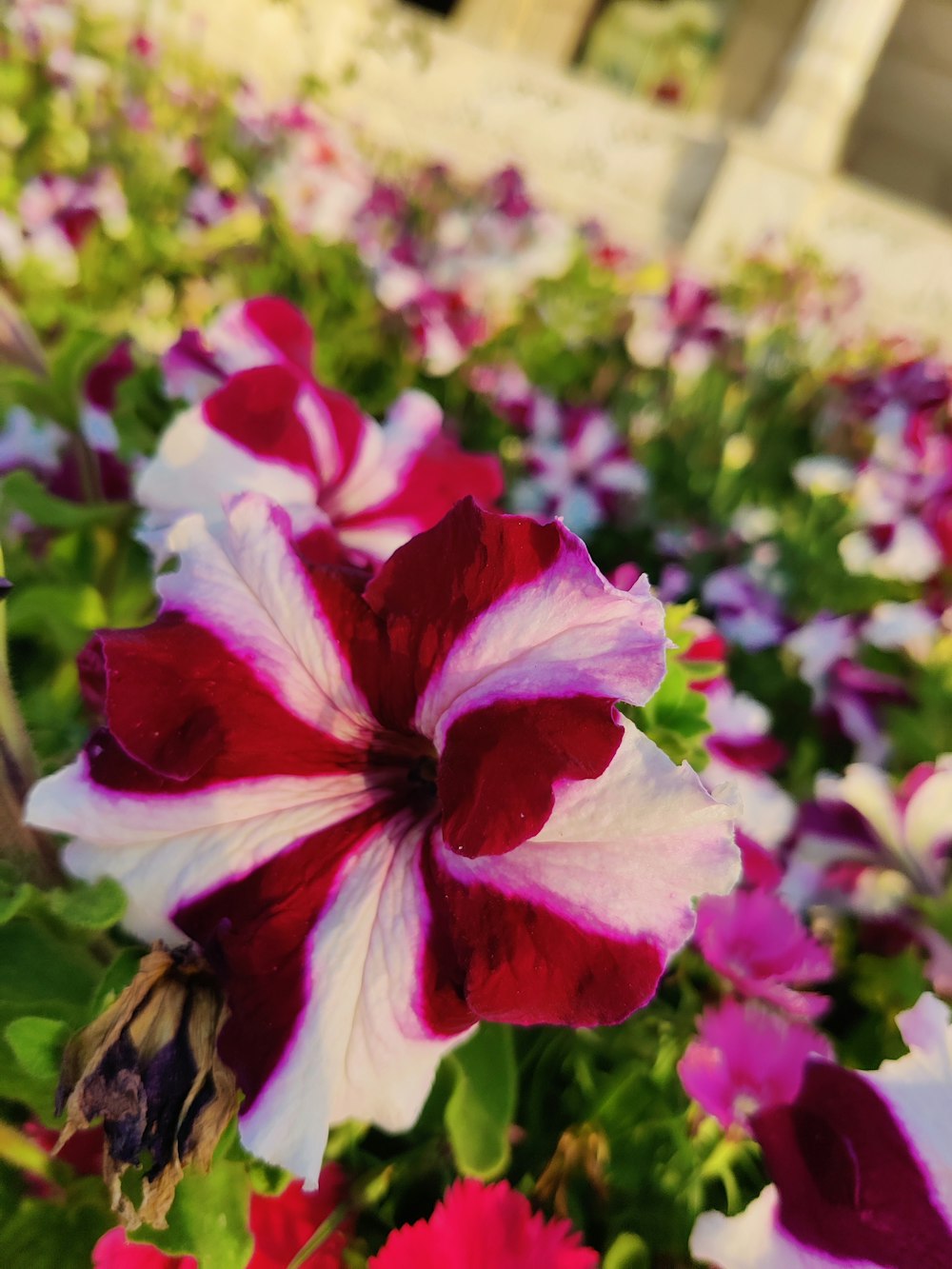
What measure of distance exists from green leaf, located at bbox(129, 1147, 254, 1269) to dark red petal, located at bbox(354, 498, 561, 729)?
18 centimetres

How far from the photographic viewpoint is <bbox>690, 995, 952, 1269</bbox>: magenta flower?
31 cm

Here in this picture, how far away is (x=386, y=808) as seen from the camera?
335 millimetres

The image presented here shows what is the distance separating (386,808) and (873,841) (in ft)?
1.49

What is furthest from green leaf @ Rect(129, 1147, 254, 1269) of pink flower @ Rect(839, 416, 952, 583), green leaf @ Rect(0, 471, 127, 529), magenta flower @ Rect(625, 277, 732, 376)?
magenta flower @ Rect(625, 277, 732, 376)

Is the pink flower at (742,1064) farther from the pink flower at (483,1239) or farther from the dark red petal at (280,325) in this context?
the dark red petal at (280,325)

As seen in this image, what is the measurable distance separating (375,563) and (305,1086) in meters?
0.22

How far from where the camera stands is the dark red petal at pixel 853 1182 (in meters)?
0.32

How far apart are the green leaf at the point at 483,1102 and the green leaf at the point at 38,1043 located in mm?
147

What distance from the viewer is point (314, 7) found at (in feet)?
18.1

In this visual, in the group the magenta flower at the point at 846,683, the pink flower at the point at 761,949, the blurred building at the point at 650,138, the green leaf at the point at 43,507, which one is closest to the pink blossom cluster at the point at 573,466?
the magenta flower at the point at 846,683

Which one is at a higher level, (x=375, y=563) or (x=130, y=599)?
(x=375, y=563)

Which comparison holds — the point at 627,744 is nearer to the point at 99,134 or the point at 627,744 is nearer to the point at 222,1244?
the point at 222,1244

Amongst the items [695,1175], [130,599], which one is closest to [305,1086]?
[695,1175]

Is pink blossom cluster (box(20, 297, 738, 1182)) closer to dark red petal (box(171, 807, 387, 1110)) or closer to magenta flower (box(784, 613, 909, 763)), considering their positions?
dark red petal (box(171, 807, 387, 1110))
